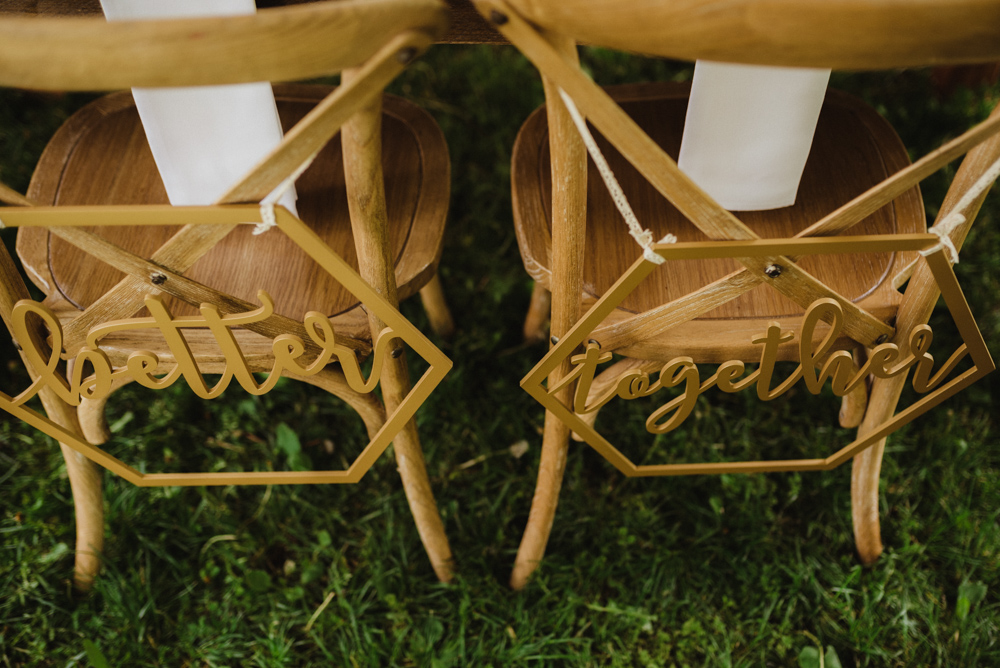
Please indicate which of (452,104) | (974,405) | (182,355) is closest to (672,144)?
(182,355)

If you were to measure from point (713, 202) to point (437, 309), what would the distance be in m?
0.91

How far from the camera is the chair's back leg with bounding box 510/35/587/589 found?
2.33ft

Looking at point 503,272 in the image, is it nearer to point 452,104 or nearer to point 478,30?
point 452,104

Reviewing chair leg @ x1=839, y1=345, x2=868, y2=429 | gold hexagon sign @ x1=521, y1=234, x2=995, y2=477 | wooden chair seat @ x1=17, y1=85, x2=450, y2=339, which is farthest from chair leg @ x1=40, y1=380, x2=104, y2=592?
chair leg @ x1=839, y1=345, x2=868, y2=429

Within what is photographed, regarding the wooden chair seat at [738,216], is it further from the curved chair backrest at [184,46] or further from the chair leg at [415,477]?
the curved chair backrest at [184,46]

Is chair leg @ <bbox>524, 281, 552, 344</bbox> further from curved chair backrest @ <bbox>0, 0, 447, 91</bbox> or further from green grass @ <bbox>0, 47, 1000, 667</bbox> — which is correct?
curved chair backrest @ <bbox>0, 0, 447, 91</bbox>

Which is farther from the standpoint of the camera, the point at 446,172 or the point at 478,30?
the point at 446,172

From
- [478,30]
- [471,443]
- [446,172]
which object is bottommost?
[471,443]

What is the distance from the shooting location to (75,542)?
136 centimetres

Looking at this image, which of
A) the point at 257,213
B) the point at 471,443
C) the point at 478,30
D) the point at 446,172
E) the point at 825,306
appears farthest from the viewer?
the point at 471,443

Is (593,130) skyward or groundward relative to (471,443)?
skyward

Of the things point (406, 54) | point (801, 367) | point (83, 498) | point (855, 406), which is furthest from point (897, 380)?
point (83, 498)

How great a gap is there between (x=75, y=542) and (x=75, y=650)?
0.21m

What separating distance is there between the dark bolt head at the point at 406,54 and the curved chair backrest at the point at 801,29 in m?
0.12
